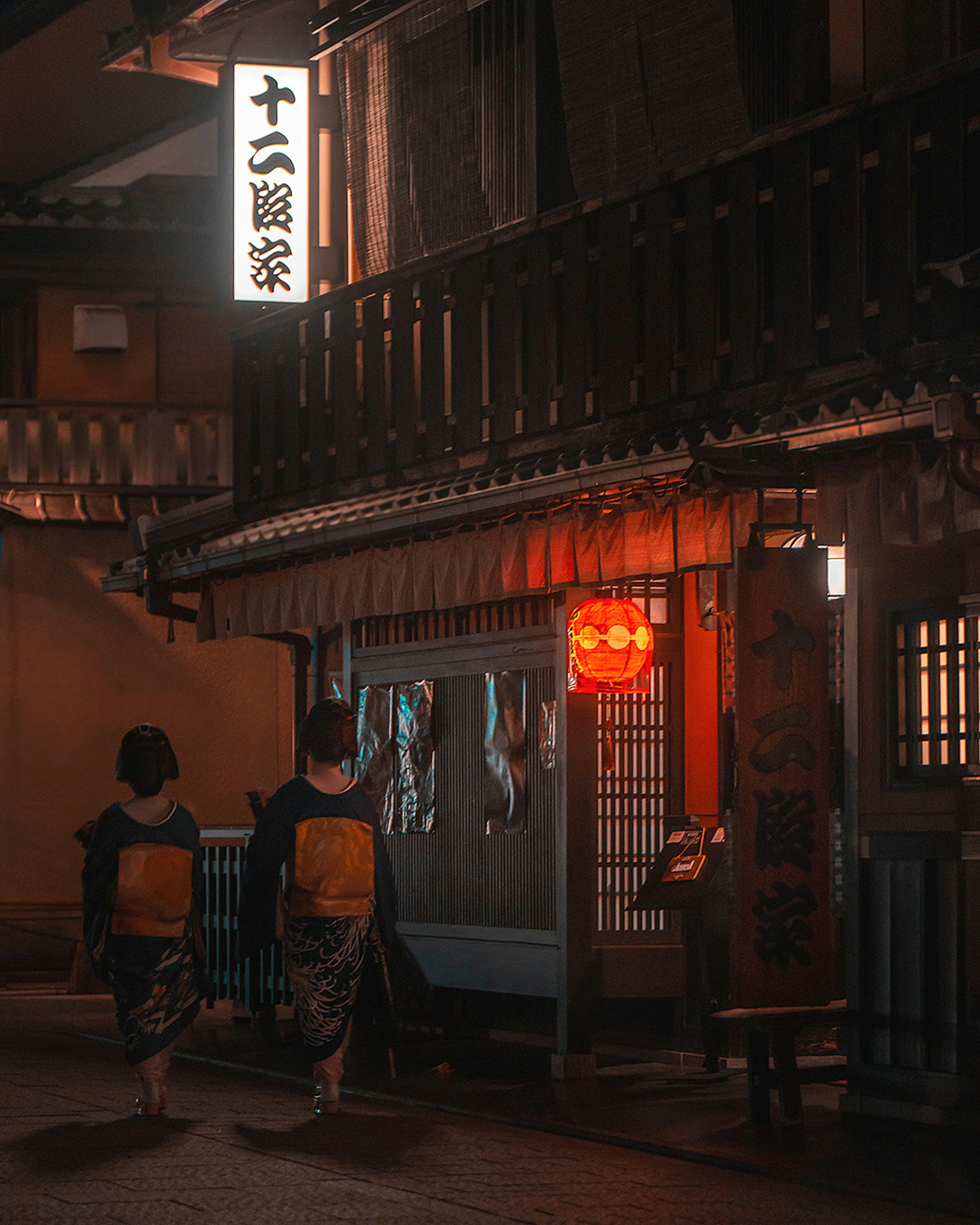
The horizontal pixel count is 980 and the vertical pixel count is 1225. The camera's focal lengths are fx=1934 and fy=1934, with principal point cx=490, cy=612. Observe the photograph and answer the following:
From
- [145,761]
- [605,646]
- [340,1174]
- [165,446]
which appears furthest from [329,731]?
[165,446]

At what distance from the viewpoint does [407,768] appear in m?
15.2

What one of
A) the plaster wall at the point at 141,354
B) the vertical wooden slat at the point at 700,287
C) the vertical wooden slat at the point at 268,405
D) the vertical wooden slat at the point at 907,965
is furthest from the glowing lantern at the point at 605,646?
the plaster wall at the point at 141,354

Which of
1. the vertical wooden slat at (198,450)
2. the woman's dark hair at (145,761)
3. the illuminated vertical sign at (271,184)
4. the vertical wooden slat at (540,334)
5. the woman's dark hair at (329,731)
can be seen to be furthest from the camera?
the vertical wooden slat at (198,450)

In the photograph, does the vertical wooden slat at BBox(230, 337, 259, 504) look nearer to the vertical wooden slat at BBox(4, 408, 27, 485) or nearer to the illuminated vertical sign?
the illuminated vertical sign

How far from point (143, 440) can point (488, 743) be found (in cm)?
1305

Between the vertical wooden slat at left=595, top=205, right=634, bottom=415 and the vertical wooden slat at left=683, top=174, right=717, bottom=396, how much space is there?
2.26 ft

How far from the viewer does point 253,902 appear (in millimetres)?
11367

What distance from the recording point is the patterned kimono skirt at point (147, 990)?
36.0 feet

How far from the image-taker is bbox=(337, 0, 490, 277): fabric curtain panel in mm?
15539

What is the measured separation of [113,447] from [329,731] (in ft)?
49.9

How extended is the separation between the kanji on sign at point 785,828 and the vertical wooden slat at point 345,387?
6.74 m

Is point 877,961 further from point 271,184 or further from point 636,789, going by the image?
point 271,184

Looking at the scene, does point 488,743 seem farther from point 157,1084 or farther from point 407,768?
point 157,1084

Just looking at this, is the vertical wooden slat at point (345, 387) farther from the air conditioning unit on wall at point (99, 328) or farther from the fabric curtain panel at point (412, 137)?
the air conditioning unit on wall at point (99, 328)
